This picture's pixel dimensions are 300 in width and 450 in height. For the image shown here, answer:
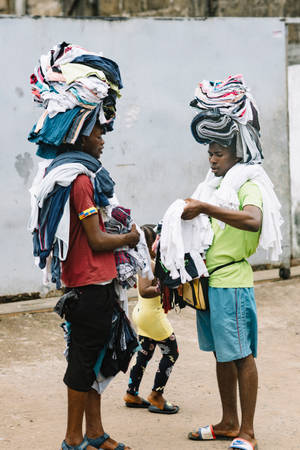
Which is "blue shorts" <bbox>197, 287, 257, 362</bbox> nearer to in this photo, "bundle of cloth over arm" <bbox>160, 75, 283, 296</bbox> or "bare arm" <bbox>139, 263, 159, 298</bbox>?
"bundle of cloth over arm" <bbox>160, 75, 283, 296</bbox>

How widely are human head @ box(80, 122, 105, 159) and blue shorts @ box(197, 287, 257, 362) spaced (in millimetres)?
997

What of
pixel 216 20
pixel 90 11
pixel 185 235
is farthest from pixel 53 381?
A: pixel 90 11

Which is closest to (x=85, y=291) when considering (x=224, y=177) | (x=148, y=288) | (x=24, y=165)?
(x=148, y=288)

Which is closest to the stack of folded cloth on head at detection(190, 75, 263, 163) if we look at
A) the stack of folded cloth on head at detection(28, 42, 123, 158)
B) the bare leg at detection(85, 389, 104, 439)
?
the stack of folded cloth on head at detection(28, 42, 123, 158)

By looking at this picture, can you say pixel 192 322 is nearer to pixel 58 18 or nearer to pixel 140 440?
pixel 140 440

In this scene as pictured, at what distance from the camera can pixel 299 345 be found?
20.5 feet

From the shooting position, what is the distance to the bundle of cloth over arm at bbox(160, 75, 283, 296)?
4.10 m

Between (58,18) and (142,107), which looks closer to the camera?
(58,18)

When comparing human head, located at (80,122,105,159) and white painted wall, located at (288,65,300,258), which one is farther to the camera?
white painted wall, located at (288,65,300,258)

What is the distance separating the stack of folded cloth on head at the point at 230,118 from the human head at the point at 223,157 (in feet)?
0.12

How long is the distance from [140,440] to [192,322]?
2575 millimetres

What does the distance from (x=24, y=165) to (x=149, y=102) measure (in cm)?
Result: 143

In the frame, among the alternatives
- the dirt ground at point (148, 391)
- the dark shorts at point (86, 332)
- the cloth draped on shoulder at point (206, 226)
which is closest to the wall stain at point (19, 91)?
the dirt ground at point (148, 391)

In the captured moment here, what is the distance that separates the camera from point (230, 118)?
425 centimetres
